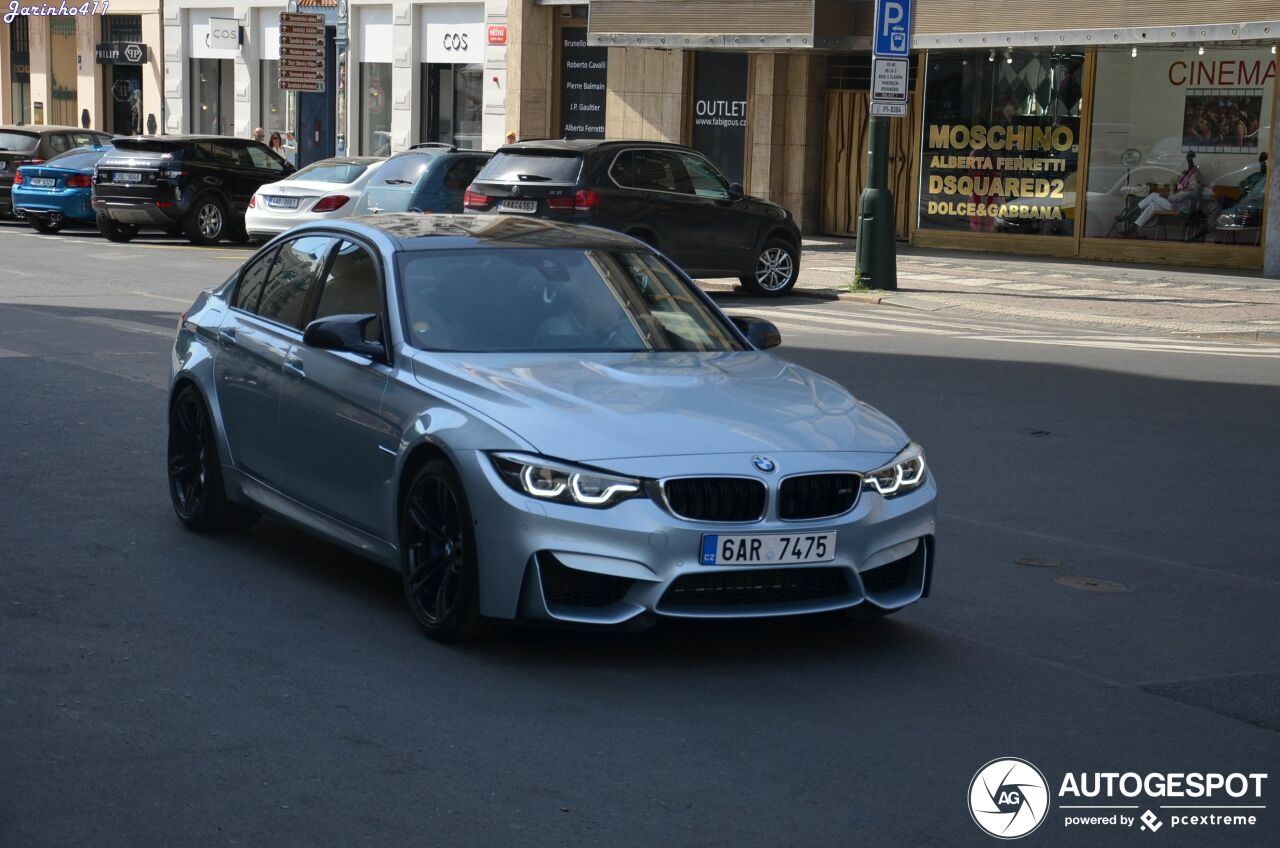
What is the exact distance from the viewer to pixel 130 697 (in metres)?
5.89

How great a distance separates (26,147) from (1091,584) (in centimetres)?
2878

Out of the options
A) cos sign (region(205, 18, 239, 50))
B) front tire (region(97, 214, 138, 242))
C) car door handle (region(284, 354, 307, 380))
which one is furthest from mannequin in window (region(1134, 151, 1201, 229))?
cos sign (region(205, 18, 239, 50))

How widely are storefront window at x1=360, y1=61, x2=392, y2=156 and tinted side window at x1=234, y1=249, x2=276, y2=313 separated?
32.5m

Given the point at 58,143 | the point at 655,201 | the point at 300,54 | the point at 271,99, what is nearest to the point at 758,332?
the point at 655,201

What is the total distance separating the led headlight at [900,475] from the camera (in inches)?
256

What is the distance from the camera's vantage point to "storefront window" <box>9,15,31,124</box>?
5488 cm

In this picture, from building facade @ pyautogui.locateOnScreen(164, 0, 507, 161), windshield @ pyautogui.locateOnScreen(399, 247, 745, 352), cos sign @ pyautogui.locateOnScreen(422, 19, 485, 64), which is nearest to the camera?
windshield @ pyautogui.locateOnScreen(399, 247, 745, 352)

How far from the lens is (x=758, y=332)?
315 inches

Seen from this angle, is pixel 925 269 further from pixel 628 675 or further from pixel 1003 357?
pixel 628 675

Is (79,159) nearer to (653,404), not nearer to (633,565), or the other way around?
(653,404)

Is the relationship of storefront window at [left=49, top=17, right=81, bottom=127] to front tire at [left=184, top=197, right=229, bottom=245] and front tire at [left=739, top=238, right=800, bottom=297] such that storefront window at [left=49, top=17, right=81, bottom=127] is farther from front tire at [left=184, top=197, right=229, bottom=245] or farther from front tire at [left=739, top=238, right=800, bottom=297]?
front tire at [left=739, top=238, right=800, bottom=297]

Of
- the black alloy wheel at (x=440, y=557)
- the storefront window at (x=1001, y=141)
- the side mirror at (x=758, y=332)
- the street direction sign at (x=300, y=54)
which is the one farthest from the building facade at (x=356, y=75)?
the black alloy wheel at (x=440, y=557)

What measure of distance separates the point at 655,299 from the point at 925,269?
18.6 m

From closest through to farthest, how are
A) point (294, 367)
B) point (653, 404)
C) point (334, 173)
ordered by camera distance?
point (653, 404)
point (294, 367)
point (334, 173)
